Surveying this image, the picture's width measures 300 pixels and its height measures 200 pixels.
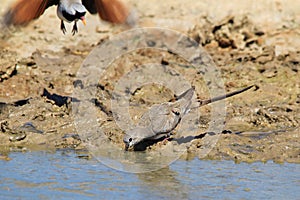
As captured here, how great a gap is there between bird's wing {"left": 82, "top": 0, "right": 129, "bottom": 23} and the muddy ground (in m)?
0.37

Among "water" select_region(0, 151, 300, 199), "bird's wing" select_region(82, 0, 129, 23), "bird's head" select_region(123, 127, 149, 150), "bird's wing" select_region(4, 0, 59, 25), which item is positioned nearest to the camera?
"water" select_region(0, 151, 300, 199)

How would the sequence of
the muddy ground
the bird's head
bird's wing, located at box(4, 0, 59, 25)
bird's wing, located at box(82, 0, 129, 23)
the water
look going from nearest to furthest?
1. the water
2. bird's wing, located at box(4, 0, 59, 25)
3. the bird's head
4. bird's wing, located at box(82, 0, 129, 23)
5. the muddy ground

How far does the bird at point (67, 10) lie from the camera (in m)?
7.33

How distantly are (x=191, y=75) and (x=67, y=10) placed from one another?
2.11 meters

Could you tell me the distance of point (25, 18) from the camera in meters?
7.36

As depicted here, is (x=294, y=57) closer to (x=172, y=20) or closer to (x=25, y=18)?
(x=172, y=20)

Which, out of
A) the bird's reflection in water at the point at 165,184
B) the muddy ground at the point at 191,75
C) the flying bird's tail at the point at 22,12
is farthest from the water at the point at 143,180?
the flying bird's tail at the point at 22,12

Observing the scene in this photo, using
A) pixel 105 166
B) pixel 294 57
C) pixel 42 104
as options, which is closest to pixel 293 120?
pixel 294 57

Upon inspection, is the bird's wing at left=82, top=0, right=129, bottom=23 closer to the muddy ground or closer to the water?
the muddy ground

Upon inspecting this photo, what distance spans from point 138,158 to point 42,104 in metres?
1.53

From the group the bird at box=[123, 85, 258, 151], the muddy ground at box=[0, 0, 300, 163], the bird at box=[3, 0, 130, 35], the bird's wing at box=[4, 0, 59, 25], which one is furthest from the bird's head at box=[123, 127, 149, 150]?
the bird's wing at box=[4, 0, 59, 25]

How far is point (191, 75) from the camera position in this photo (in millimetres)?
8977

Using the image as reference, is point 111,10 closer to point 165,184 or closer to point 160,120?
point 160,120

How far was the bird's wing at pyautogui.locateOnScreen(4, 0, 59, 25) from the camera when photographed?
7281 mm
